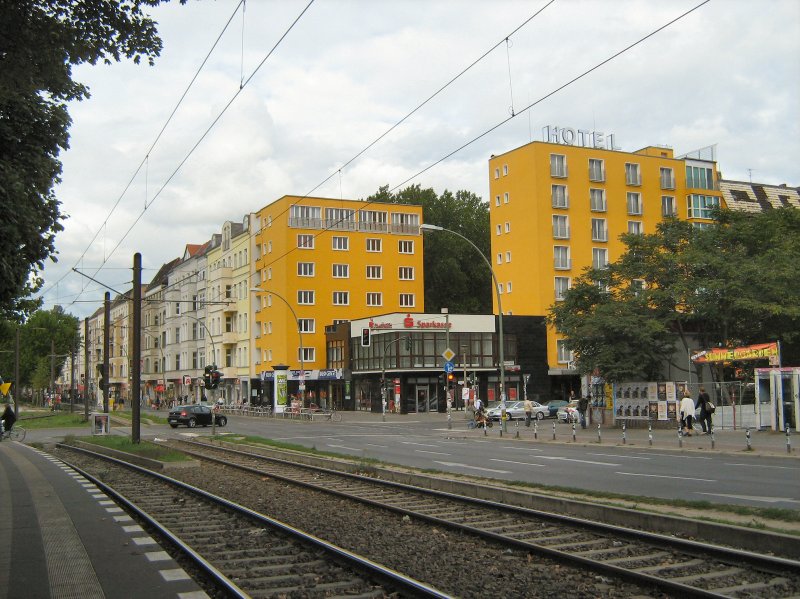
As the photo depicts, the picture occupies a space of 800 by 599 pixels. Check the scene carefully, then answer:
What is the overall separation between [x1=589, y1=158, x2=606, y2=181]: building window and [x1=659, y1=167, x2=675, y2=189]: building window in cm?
640

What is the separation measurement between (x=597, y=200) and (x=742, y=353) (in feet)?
126

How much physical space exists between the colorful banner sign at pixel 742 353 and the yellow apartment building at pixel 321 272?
42.3 m

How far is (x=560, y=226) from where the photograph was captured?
67.2 meters

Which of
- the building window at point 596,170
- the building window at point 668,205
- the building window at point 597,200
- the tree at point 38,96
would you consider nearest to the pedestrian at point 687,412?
the tree at point 38,96

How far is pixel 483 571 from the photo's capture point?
861 centimetres

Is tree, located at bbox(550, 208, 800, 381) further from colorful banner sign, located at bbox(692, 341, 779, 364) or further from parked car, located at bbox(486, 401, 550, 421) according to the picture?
parked car, located at bbox(486, 401, 550, 421)

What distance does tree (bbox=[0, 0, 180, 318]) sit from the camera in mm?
9391

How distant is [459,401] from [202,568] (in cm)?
5588

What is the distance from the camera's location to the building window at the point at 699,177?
74.4 metres

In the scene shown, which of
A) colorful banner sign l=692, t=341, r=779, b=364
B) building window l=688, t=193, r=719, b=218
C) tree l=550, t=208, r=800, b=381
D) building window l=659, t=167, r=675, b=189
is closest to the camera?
colorful banner sign l=692, t=341, r=779, b=364

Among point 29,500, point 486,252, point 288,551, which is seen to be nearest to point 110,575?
point 288,551

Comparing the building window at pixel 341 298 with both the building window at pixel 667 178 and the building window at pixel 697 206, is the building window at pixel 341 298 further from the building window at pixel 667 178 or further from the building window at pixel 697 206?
the building window at pixel 697 206

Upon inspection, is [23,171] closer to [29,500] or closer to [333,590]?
[29,500]

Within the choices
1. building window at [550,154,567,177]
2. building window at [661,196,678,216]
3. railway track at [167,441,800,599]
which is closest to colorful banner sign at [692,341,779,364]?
railway track at [167,441,800,599]
